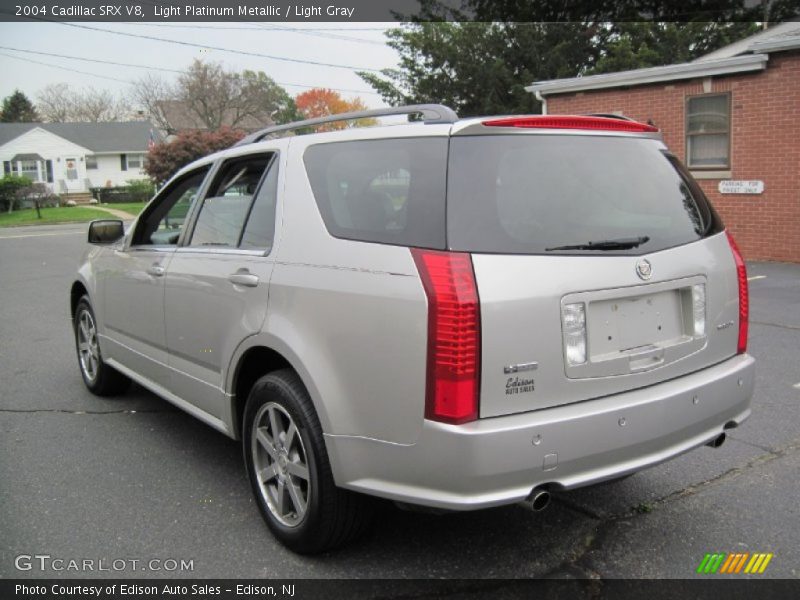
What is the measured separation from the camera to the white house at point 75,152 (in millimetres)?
58594

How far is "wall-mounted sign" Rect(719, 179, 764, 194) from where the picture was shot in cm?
1243

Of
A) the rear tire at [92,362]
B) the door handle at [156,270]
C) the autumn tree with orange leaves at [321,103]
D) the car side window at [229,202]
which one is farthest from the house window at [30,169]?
the car side window at [229,202]

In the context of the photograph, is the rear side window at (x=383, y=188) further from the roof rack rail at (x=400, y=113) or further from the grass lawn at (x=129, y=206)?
the grass lawn at (x=129, y=206)

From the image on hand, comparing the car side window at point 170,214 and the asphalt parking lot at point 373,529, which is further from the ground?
the car side window at point 170,214

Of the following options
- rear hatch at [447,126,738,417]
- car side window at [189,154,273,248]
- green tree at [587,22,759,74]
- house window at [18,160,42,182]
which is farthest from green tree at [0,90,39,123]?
rear hatch at [447,126,738,417]

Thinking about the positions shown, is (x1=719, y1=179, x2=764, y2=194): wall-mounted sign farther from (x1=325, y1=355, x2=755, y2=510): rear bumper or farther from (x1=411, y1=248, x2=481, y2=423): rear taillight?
(x1=411, y1=248, x2=481, y2=423): rear taillight

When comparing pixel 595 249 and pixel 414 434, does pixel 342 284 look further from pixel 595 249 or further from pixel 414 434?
pixel 595 249

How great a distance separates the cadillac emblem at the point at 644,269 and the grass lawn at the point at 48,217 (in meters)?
33.8

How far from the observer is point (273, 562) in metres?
3.08

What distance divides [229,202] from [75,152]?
6302 centimetres

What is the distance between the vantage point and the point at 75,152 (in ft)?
197

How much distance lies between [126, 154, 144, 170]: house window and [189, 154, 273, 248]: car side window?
209 ft

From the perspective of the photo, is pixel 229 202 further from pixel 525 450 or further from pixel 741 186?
pixel 741 186

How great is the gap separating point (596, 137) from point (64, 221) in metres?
37.4
